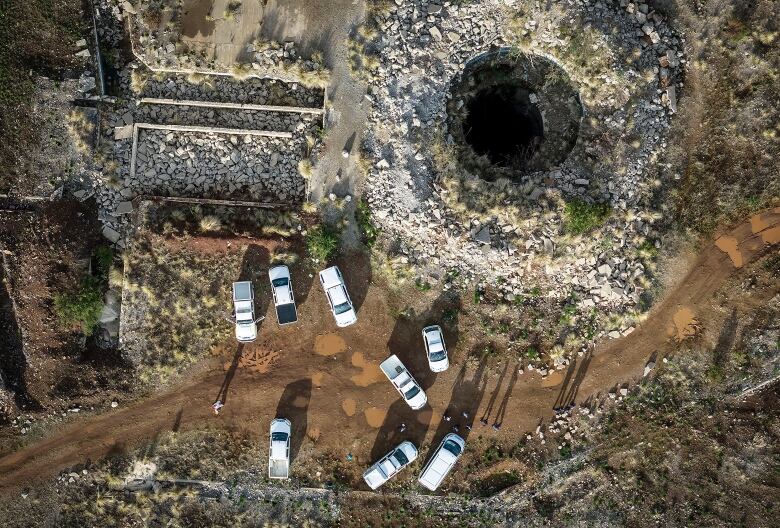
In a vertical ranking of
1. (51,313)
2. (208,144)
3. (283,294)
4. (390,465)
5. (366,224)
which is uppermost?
(208,144)

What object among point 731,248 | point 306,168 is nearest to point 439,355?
point 306,168

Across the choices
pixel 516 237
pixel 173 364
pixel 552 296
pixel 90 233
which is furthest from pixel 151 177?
pixel 552 296

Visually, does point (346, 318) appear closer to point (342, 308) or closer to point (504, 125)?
point (342, 308)

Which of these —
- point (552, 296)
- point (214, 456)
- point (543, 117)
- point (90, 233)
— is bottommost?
point (214, 456)

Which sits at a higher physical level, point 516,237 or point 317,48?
point 317,48

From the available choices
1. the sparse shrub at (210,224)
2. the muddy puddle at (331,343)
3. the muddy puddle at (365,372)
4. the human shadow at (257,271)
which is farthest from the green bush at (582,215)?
the sparse shrub at (210,224)

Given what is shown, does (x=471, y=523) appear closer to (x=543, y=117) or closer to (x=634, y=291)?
(x=634, y=291)

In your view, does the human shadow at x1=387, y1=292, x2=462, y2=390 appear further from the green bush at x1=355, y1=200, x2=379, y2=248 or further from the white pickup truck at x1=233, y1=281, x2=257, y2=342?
the white pickup truck at x1=233, y1=281, x2=257, y2=342

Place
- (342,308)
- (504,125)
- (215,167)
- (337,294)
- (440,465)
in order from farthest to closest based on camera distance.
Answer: (504,125) → (215,167) → (440,465) → (342,308) → (337,294)
